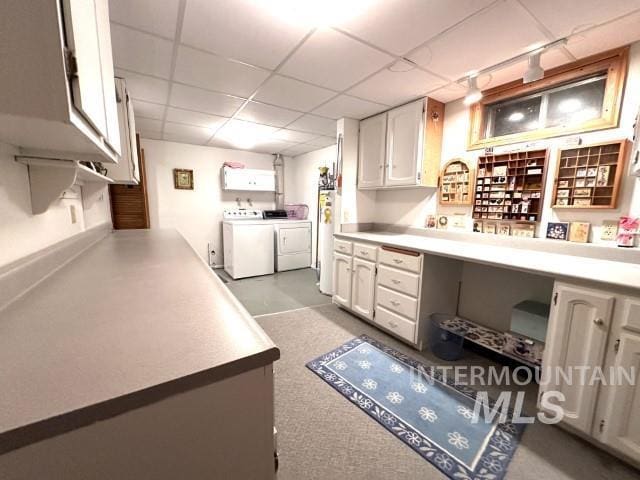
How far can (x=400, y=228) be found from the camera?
2938mm

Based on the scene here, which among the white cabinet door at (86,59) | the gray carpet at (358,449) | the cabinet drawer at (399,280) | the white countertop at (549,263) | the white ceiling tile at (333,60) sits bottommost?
the gray carpet at (358,449)

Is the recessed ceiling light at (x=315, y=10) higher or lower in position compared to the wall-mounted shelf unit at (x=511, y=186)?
higher

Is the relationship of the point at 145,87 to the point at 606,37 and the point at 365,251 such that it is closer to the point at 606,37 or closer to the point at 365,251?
the point at 365,251

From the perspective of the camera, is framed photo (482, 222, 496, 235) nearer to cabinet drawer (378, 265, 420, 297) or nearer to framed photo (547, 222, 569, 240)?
framed photo (547, 222, 569, 240)

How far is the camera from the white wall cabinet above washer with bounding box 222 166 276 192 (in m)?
4.39

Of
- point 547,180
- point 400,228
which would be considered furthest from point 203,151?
point 547,180

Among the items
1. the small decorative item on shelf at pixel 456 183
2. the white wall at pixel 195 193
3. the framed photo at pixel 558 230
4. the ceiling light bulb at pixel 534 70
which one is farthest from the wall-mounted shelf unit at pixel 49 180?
the white wall at pixel 195 193

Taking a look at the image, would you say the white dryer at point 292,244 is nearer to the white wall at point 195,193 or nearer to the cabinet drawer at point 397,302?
the white wall at point 195,193

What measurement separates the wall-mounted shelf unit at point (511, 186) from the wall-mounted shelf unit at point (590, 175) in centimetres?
11

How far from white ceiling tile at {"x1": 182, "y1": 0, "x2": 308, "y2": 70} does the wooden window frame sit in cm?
166

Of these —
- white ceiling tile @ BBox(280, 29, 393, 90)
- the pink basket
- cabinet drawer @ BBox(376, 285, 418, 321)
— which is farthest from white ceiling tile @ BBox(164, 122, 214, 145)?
cabinet drawer @ BBox(376, 285, 418, 321)

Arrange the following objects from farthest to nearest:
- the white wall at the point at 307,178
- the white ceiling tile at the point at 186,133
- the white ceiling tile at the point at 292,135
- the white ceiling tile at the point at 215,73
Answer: the white wall at the point at 307,178
the white ceiling tile at the point at 292,135
the white ceiling tile at the point at 186,133
the white ceiling tile at the point at 215,73

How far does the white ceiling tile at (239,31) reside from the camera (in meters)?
1.31

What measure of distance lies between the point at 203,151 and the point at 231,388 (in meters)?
4.57
